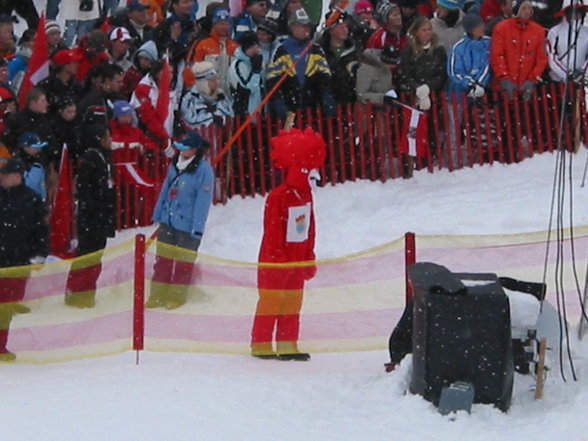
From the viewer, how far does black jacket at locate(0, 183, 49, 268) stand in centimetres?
1062

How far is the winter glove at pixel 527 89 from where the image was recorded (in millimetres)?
15055

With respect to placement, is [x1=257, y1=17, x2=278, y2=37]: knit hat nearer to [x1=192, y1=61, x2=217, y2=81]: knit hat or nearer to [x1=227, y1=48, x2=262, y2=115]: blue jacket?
[x1=227, y1=48, x2=262, y2=115]: blue jacket

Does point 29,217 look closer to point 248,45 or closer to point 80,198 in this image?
point 80,198

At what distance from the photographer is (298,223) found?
33.8ft

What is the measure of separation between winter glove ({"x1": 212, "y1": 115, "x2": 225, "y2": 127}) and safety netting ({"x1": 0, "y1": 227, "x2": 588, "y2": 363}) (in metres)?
4.30

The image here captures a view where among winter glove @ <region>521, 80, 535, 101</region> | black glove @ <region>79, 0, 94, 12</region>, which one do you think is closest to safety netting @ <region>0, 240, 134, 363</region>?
winter glove @ <region>521, 80, 535, 101</region>

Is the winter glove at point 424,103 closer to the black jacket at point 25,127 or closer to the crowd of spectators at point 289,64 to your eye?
the crowd of spectators at point 289,64

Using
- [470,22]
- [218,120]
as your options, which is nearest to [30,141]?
[218,120]

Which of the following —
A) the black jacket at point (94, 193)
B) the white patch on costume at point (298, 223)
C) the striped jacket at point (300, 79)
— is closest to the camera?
the white patch on costume at point (298, 223)

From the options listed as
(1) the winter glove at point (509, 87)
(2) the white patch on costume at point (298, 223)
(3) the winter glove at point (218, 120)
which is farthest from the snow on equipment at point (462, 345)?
(1) the winter glove at point (509, 87)

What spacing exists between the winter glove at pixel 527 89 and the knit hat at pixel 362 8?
8.01 ft

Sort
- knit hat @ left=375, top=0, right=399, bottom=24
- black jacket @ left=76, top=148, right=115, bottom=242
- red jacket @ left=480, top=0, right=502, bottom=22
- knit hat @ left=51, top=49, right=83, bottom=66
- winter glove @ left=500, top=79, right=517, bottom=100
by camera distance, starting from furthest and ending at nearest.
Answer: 1. red jacket @ left=480, top=0, right=502, bottom=22
2. knit hat @ left=375, top=0, right=399, bottom=24
3. winter glove @ left=500, top=79, right=517, bottom=100
4. knit hat @ left=51, top=49, right=83, bottom=66
5. black jacket @ left=76, top=148, right=115, bottom=242

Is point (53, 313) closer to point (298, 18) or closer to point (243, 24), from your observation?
point (298, 18)

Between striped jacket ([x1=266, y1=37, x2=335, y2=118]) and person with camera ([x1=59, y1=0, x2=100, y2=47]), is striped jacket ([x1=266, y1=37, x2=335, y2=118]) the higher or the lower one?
the lower one
